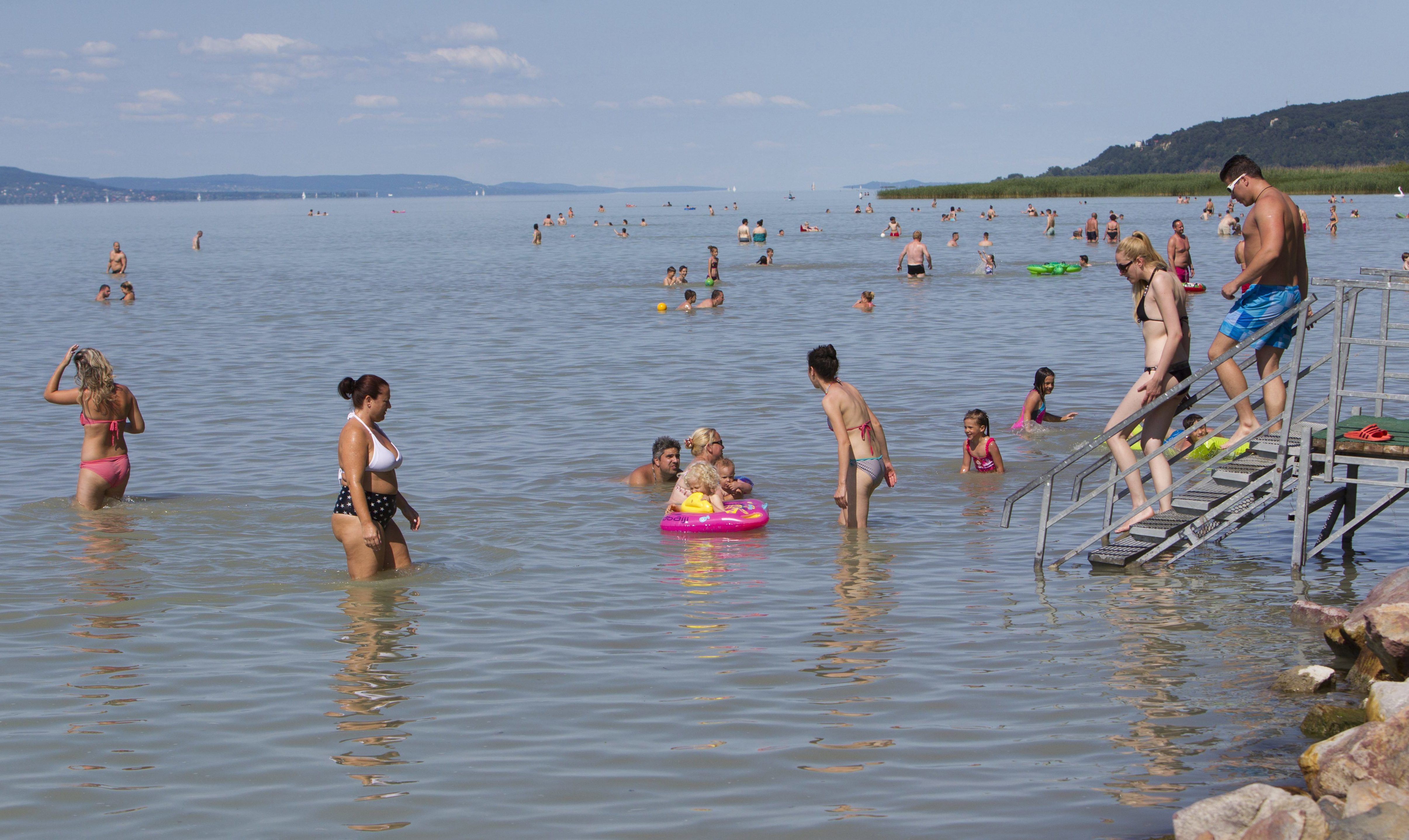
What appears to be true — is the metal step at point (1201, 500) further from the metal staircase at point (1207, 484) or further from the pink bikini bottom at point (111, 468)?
the pink bikini bottom at point (111, 468)

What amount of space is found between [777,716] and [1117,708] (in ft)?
5.65

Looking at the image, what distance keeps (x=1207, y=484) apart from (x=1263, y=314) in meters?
1.21

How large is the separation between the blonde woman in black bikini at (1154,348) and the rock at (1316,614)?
131cm

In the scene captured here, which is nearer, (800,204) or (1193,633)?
(1193,633)

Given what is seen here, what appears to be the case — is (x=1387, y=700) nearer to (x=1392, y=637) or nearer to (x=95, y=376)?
(x=1392, y=637)

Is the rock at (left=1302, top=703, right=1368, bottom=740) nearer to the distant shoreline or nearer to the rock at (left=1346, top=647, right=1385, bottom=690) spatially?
the rock at (left=1346, top=647, right=1385, bottom=690)

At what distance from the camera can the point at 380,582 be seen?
936 cm

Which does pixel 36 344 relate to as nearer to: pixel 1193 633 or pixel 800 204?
pixel 1193 633

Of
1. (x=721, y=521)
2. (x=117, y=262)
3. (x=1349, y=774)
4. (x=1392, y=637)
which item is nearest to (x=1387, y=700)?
(x=1349, y=774)

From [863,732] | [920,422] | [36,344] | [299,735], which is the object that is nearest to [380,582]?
[299,735]

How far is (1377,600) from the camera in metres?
7.05

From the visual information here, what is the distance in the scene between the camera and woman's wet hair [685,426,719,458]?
1188cm

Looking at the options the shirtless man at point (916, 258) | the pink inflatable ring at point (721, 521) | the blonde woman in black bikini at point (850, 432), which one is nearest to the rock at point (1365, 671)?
the blonde woman in black bikini at point (850, 432)

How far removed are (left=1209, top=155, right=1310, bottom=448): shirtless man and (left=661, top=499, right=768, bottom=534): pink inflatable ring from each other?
3.77 metres
